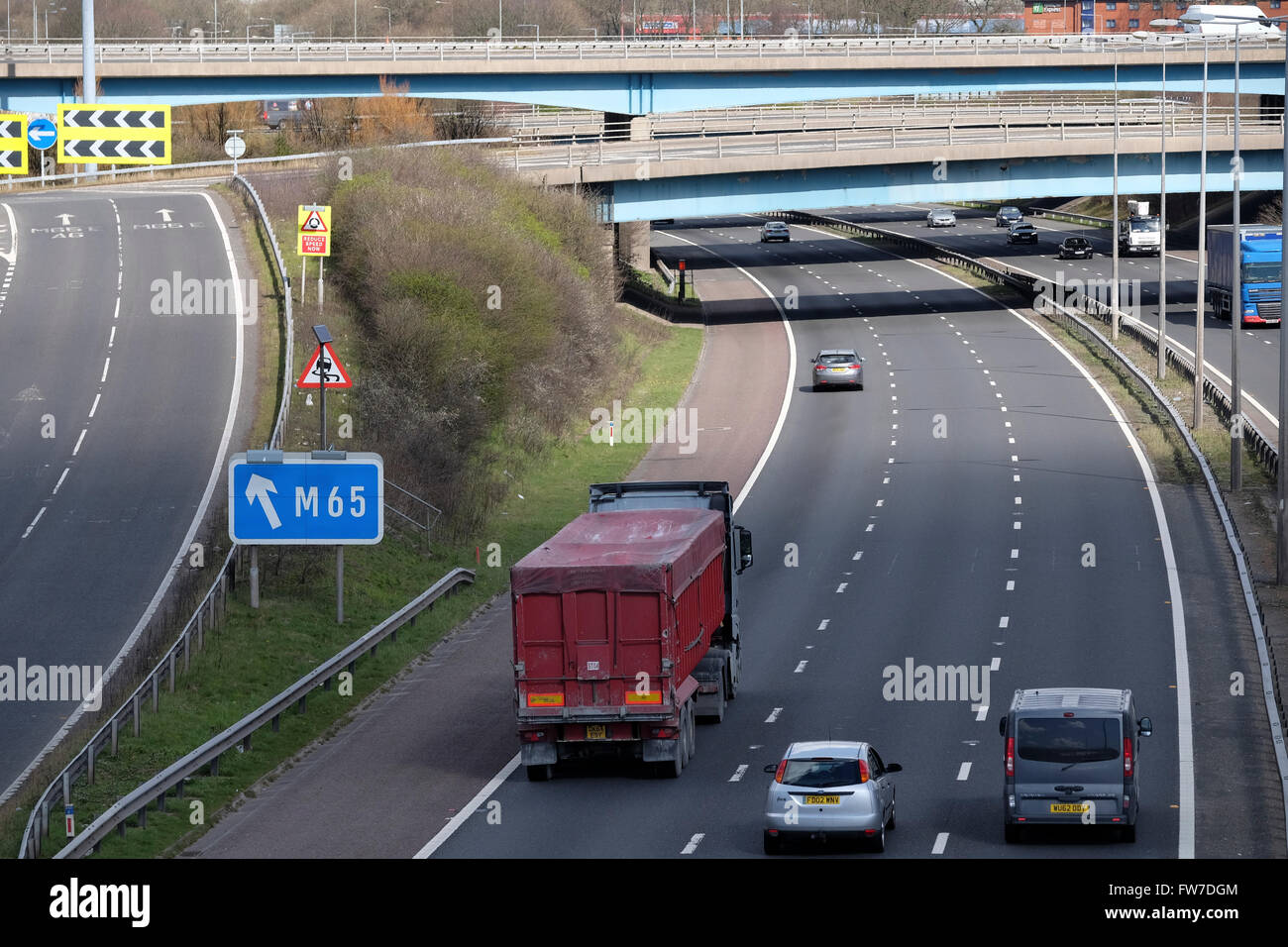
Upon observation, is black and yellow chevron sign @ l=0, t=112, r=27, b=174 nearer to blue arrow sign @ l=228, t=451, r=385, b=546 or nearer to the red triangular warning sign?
the red triangular warning sign

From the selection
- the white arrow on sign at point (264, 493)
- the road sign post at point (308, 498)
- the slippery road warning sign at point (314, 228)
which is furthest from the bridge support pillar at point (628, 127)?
the white arrow on sign at point (264, 493)

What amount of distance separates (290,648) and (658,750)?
865 cm

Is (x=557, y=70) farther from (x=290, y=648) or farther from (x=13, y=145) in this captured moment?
(x=290, y=648)

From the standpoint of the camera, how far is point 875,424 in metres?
54.5

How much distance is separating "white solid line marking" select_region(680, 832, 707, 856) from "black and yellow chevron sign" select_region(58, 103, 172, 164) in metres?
22.2

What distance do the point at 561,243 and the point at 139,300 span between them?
49.8 ft

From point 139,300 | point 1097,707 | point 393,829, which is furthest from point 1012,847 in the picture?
point 139,300

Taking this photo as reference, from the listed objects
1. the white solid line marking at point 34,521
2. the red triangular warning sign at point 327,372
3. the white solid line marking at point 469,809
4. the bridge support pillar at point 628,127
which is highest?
the bridge support pillar at point 628,127

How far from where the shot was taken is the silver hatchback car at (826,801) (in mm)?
20531

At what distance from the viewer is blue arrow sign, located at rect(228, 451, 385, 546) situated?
28.1m

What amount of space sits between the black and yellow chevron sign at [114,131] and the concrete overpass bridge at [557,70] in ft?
146

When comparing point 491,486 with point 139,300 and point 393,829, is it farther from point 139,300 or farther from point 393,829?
point 393,829

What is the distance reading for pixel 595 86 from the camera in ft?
285

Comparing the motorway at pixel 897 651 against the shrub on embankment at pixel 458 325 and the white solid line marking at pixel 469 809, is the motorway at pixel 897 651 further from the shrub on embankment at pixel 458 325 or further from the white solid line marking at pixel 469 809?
the shrub on embankment at pixel 458 325
